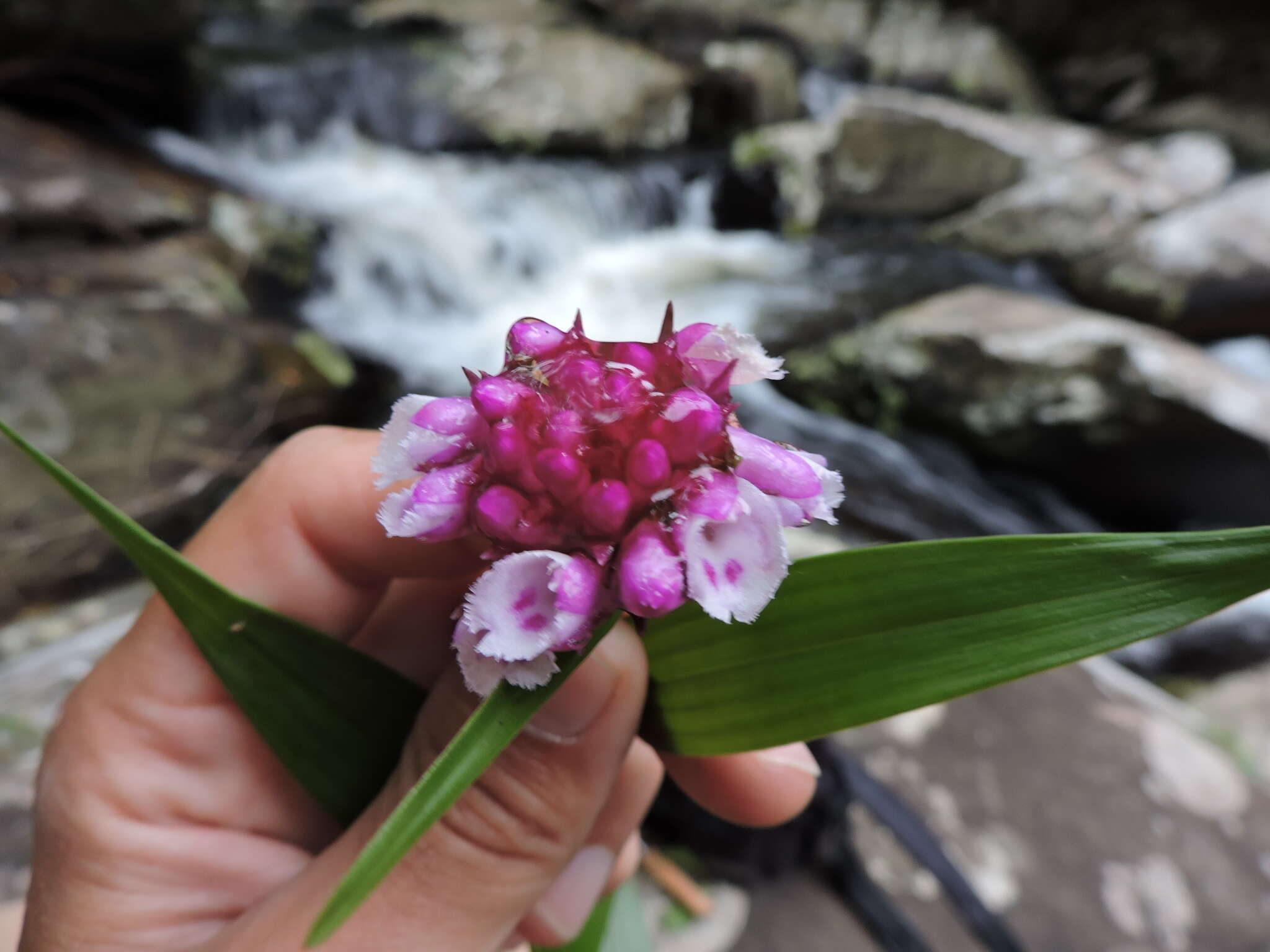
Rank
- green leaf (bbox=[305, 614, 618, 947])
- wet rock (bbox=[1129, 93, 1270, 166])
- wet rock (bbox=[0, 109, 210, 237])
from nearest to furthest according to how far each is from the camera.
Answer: green leaf (bbox=[305, 614, 618, 947]) < wet rock (bbox=[0, 109, 210, 237]) < wet rock (bbox=[1129, 93, 1270, 166])

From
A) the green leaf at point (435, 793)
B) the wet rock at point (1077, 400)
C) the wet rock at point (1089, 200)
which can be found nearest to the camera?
the green leaf at point (435, 793)

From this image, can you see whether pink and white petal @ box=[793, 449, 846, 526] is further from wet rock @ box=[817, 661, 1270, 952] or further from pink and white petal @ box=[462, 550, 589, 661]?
wet rock @ box=[817, 661, 1270, 952]

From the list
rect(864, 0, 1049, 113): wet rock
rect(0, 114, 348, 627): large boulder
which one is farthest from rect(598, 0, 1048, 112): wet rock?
rect(0, 114, 348, 627): large boulder

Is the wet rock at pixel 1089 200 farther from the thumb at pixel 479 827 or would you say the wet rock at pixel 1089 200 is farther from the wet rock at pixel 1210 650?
the thumb at pixel 479 827

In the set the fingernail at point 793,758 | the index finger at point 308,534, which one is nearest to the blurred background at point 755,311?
the fingernail at point 793,758

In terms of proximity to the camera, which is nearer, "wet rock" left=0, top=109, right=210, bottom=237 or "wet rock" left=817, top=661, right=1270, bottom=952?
"wet rock" left=817, top=661, right=1270, bottom=952

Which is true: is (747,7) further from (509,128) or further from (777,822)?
(777,822)
